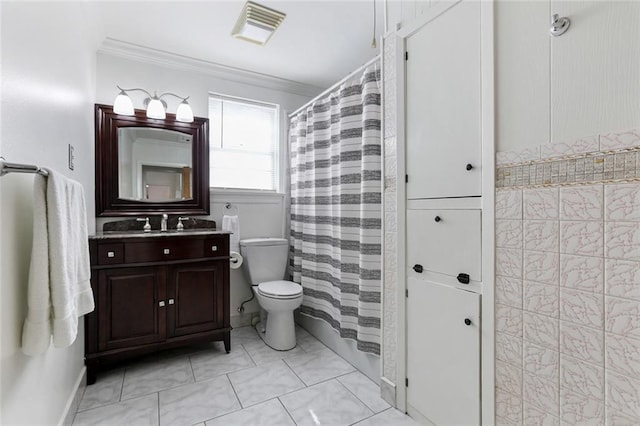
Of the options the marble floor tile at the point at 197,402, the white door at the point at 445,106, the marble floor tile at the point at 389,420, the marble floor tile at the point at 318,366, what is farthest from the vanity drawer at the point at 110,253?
the white door at the point at 445,106

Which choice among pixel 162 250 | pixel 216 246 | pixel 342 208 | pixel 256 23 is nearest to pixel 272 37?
pixel 256 23

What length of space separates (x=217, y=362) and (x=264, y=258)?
897 mm

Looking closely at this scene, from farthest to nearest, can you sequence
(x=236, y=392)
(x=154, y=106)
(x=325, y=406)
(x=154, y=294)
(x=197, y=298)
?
(x=154, y=106) → (x=197, y=298) → (x=154, y=294) → (x=236, y=392) → (x=325, y=406)

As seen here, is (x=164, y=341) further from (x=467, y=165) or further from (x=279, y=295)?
(x=467, y=165)

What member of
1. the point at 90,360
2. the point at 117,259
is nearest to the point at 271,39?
the point at 117,259

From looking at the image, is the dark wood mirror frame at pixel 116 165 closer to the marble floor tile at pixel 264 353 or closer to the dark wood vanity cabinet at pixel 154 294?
the dark wood vanity cabinet at pixel 154 294

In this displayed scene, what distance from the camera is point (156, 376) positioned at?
6.70ft

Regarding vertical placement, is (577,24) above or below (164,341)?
above

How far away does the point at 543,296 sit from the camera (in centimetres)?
107

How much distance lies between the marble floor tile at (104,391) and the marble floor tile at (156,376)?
0.12 ft

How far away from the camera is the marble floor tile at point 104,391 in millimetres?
1754

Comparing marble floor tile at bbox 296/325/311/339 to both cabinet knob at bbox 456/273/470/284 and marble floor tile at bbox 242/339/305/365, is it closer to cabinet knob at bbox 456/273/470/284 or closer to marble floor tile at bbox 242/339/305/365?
marble floor tile at bbox 242/339/305/365

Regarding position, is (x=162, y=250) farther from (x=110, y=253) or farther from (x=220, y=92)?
(x=220, y=92)

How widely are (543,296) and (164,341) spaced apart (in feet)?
7.46
